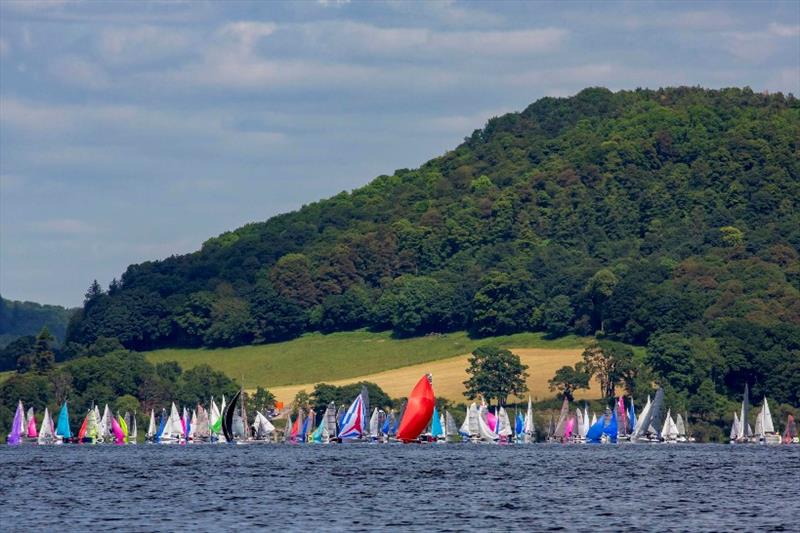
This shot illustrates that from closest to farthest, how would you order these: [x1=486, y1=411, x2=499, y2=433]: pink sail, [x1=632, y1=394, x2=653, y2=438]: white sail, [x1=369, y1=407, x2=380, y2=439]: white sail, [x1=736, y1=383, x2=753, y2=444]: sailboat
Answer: [x1=632, y1=394, x2=653, y2=438]: white sail → [x1=369, y1=407, x2=380, y2=439]: white sail → [x1=736, y1=383, x2=753, y2=444]: sailboat → [x1=486, y1=411, x2=499, y2=433]: pink sail

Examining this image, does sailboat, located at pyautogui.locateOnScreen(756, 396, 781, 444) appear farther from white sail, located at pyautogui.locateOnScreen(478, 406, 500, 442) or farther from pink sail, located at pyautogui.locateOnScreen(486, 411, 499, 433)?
white sail, located at pyautogui.locateOnScreen(478, 406, 500, 442)

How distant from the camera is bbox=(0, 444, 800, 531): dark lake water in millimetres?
75688

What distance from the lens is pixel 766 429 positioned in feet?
651

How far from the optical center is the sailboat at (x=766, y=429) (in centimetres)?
19775

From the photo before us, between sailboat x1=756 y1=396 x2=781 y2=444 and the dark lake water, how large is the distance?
43.8m

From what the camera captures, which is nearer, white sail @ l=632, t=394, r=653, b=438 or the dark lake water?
the dark lake water

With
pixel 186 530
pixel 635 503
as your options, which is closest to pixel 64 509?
pixel 186 530

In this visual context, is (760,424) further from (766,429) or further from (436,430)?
(436,430)

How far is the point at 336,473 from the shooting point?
117000mm

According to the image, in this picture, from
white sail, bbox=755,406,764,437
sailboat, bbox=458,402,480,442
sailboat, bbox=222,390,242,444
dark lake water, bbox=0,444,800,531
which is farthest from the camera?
white sail, bbox=755,406,764,437

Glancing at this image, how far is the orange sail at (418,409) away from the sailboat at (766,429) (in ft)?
217

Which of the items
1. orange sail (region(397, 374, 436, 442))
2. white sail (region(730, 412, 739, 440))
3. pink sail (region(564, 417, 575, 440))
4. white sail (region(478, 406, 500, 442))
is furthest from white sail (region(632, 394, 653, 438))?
orange sail (region(397, 374, 436, 442))

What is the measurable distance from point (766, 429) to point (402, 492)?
112 meters

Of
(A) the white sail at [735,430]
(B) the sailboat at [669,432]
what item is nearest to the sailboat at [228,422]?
(B) the sailboat at [669,432]
